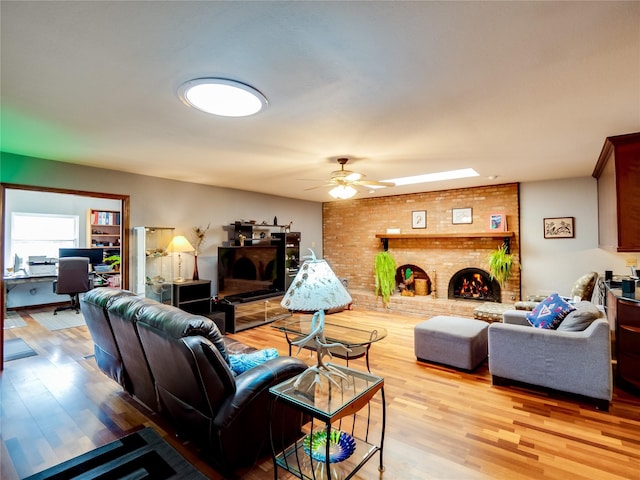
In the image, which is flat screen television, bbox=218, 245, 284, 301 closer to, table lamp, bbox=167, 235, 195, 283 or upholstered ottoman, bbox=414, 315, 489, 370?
table lamp, bbox=167, 235, 195, 283

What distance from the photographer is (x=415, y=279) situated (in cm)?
645

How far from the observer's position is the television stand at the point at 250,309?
4.85 metres

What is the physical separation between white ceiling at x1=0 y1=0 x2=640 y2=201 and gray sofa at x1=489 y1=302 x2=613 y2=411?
179 centimetres

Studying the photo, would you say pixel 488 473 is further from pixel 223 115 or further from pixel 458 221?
pixel 458 221

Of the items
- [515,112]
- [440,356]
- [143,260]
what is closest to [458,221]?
[440,356]

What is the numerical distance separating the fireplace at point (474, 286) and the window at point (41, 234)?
7.94 meters

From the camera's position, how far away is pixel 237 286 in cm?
527

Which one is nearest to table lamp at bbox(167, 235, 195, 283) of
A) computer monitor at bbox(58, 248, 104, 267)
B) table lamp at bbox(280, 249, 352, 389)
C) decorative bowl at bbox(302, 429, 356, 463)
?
computer monitor at bbox(58, 248, 104, 267)

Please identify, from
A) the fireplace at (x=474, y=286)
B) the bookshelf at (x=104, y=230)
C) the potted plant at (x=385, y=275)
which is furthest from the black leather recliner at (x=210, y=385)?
the bookshelf at (x=104, y=230)

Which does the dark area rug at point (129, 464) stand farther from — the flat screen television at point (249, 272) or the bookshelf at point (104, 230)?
the bookshelf at point (104, 230)

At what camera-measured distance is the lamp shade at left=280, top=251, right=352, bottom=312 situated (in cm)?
167

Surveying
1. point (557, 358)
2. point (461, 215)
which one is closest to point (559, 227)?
point (461, 215)

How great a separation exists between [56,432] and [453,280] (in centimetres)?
579

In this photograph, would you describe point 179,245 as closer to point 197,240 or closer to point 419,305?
point 197,240
